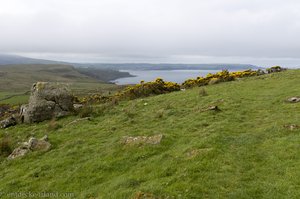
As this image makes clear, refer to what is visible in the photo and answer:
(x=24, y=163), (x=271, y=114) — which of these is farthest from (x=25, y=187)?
(x=271, y=114)

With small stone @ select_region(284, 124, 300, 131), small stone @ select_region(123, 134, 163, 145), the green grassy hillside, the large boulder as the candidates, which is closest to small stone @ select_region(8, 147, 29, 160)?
the green grassy hillside

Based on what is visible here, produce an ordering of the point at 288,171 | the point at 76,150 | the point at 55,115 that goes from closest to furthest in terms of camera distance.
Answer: the point at 288,171 < the point at 76,150 < the point at 55,115

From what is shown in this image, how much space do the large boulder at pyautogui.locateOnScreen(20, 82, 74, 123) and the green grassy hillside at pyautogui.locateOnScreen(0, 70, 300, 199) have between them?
263cm

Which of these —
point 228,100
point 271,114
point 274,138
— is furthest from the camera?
point 228,100

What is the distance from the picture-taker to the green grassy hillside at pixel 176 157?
10.4m

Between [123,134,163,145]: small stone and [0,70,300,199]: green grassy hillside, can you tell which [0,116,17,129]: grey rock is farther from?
[123,134,163,145]: small stone

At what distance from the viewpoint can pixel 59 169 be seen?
13.9m

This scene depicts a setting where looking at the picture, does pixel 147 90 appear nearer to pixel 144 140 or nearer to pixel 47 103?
pixel 47 103

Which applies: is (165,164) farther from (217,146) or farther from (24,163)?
(24,163)

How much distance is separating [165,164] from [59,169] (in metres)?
4.62

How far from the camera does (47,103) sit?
25.6 meters

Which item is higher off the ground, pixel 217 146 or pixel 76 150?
pixel 217 146

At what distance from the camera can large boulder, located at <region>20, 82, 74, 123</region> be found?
83.2ft

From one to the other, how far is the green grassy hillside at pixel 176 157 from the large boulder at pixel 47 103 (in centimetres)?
263
